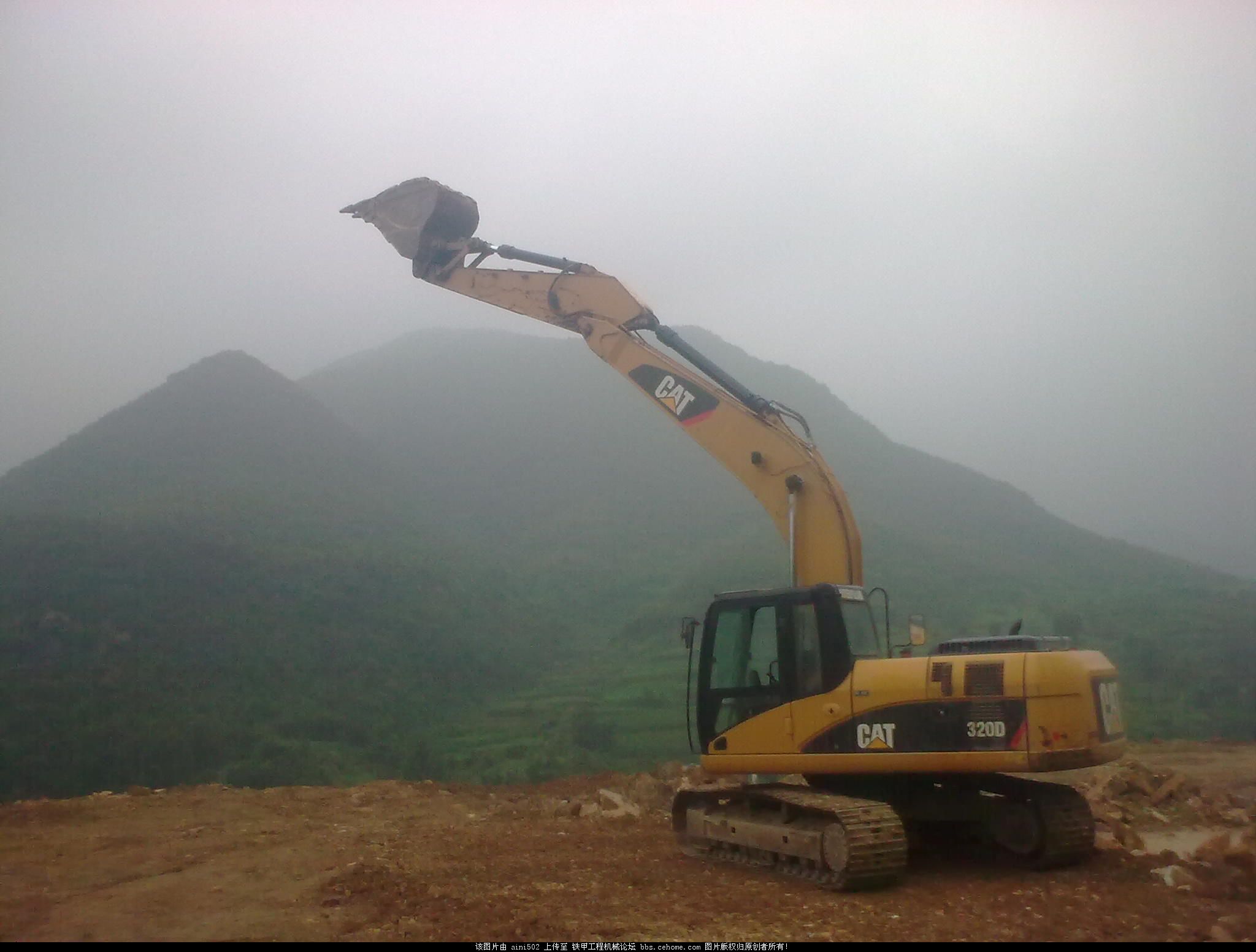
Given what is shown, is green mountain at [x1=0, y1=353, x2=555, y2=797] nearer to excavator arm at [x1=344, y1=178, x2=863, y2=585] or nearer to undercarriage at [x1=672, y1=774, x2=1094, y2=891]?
excavator arm at [x1=344, y1=178, x2=863, y2=585]

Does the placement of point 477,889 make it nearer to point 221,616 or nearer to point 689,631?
point 689,631

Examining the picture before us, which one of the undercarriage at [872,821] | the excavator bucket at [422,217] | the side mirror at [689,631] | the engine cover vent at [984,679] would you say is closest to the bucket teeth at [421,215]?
the excavator bucket at [422,217]

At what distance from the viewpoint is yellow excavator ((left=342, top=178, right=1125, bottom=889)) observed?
7609mm

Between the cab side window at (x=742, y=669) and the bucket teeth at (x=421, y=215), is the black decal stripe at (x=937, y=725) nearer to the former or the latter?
the cab side window at (x=742, y=669)

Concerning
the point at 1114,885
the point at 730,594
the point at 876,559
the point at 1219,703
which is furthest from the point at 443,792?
the point at 876,559

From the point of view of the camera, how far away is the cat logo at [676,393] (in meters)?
10.6

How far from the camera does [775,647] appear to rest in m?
8.89

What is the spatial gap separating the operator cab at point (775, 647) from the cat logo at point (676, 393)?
2.24 meters

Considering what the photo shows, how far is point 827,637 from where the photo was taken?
28.1ft

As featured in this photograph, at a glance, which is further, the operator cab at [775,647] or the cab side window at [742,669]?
the cab side window at [742,669]

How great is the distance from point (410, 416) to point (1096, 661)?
86833 mm

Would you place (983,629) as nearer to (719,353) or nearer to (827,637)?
(827,637)

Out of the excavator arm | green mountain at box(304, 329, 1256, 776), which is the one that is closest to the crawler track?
the excavator arm

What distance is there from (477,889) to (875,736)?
352cm
